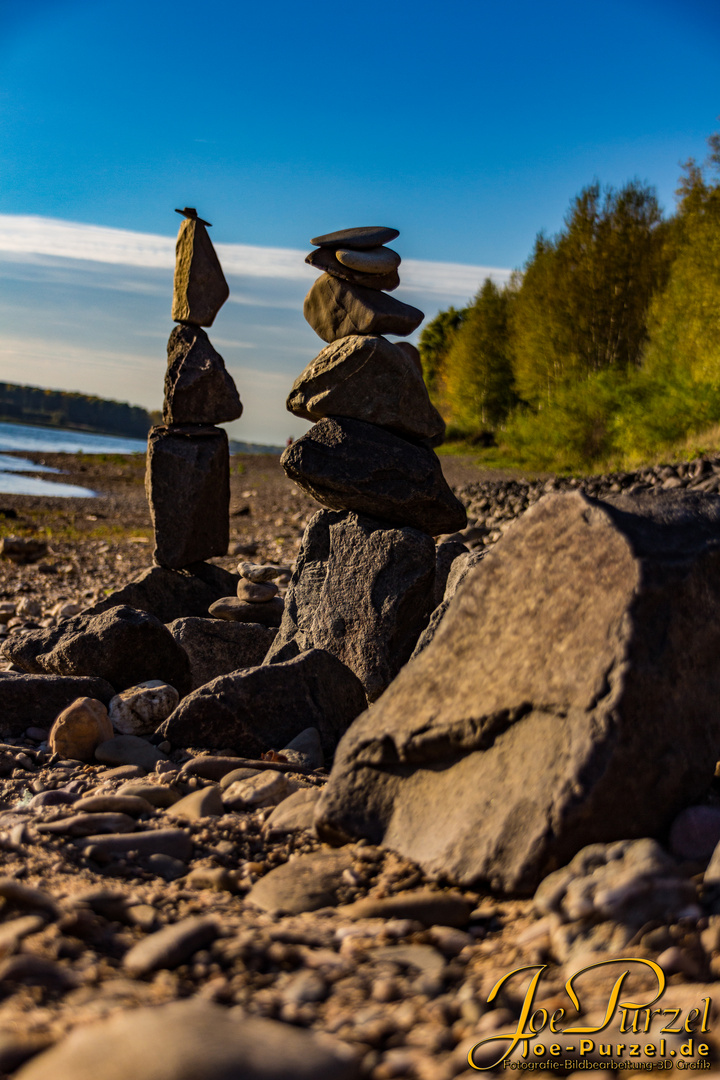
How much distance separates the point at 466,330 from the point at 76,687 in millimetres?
39804

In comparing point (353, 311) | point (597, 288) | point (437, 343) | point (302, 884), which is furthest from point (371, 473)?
point (437, 343)

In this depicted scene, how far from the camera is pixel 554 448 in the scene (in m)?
26.8

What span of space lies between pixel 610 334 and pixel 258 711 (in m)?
28.3

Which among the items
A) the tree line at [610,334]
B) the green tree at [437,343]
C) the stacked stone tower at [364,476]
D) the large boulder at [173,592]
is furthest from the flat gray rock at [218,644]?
the green tree at [437,343]

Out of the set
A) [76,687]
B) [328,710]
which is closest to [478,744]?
[328,710]

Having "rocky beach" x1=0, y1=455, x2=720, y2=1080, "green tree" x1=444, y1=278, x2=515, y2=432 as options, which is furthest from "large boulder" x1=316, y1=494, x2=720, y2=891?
"green tree" x1=444, y1=278, x2=515, y2=432

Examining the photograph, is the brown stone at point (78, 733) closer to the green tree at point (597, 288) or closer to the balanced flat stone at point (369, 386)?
the balanced flat stone at point (369, 386)

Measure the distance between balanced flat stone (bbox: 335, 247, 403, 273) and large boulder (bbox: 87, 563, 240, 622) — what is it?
126 inches

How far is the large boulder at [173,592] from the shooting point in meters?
7.20

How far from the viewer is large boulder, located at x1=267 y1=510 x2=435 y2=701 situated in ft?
17.5

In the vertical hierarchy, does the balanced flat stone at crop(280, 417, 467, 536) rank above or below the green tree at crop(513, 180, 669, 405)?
below

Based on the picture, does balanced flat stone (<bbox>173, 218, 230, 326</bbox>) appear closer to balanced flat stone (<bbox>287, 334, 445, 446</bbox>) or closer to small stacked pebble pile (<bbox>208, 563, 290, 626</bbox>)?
balanced flat stone (<bbox>287, 334, 445, 446</bbox>)

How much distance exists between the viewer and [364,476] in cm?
557

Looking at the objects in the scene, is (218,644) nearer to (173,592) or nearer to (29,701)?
(173,592)
